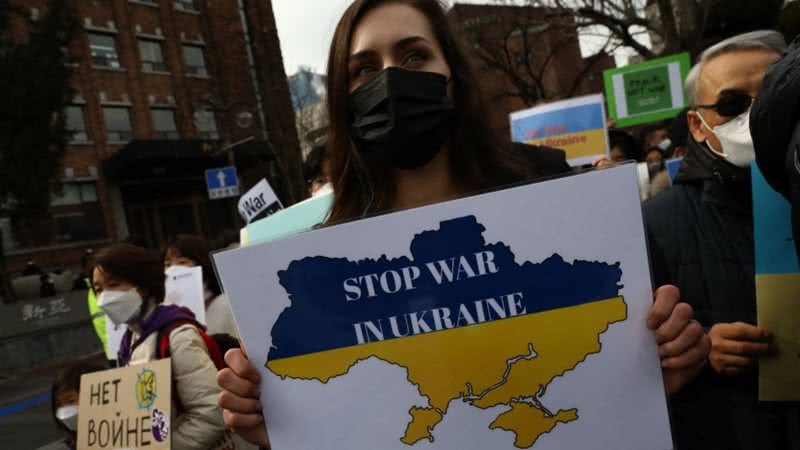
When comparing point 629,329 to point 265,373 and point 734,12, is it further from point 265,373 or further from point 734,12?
point 734,12

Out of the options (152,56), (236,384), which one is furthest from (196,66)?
(236,384)

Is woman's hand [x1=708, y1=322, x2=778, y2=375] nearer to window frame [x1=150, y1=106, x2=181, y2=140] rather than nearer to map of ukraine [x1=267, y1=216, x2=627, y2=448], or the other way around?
map of ukraine [x1=267, y1=216, x2=627, y2=448]

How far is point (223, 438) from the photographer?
2666 millimetres

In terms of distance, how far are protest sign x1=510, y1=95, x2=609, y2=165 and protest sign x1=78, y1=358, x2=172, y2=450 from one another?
12.5 ft

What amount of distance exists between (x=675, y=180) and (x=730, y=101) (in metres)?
0.27

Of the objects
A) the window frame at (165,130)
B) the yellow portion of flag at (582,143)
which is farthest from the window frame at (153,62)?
the yellow portion of flag at (582,143)

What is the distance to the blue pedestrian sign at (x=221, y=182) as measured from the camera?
52.8 ft

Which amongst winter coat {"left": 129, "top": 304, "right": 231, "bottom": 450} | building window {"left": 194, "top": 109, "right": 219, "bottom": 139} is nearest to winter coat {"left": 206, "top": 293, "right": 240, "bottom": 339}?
winter coat {"left": 129, "top": 304, "right": 231, "bottom": 450}

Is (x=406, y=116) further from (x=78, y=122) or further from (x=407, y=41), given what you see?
(x=78, y=122)

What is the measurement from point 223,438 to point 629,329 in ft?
6.42

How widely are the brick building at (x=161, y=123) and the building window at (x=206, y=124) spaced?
47 millimetres

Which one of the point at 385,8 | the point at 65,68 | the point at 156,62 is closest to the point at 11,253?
the point at 65,68

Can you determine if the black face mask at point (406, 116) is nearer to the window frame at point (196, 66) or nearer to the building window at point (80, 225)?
the building window at point (80, 225)

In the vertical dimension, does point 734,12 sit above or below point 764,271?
above
